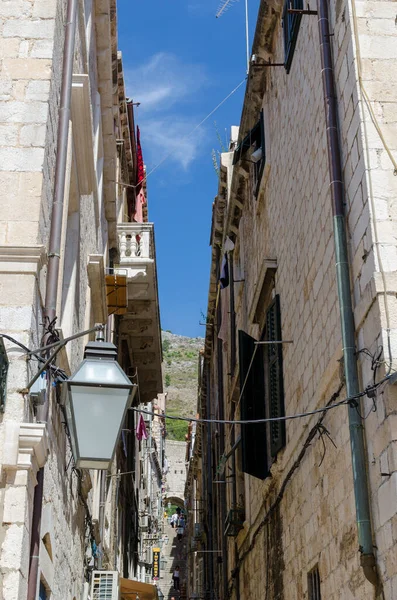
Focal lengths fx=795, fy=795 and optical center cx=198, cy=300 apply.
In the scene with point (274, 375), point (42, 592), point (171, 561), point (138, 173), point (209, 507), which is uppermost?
point (138, 173)

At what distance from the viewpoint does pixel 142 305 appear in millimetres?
18484

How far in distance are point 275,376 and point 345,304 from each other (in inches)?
169

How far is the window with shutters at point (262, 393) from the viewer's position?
36.2 ft

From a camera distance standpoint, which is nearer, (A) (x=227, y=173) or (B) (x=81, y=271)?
(B) (x=81, y=271)

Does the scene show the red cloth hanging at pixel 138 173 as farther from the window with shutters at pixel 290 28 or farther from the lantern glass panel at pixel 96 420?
the lantern glass panel at pixel 96 420

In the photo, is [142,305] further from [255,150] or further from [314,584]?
[314,584]

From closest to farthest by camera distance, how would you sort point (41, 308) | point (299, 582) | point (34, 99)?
point (41, 308) → point (34, 99) → point (299, 582)

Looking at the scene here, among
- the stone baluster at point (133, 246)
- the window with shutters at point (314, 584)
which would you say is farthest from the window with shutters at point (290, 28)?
the window with shutters at point (314, 584)

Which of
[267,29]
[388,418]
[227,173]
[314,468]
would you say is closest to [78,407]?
[388,418]

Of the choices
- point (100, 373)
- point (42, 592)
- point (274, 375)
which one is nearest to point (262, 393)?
point (274, 375)

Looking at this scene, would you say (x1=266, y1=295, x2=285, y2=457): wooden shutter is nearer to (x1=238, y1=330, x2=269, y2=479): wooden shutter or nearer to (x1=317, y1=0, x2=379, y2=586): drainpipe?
(x1=238, y1=330, x2=269, y2=479): wooden shutter

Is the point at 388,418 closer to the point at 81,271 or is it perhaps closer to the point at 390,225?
the point at 390,225

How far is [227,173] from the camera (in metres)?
18.5

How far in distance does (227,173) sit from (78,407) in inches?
540
